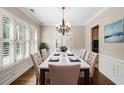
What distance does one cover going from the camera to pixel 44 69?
2686 mm

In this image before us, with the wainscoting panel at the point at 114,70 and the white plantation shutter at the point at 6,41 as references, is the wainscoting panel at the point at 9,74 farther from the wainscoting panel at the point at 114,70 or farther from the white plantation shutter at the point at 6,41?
the wainscoting panel at the point at 114,70

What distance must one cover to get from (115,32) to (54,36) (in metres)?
5.82

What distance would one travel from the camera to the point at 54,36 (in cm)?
930

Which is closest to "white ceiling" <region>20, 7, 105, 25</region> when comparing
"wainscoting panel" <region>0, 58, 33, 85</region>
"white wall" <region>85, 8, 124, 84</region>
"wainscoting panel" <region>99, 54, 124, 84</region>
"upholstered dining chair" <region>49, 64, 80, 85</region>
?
"white wall" <region>85, 8, 124, 84</region>

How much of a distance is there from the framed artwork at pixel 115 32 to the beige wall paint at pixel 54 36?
4690 millimetres

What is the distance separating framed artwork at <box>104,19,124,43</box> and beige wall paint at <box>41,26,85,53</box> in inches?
185

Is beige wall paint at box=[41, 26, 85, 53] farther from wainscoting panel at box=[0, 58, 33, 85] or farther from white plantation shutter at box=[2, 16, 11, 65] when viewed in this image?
white plantation shutter at box=[2, 16, 11, 65]

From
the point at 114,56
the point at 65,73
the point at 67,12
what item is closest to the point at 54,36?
the point at 67,12

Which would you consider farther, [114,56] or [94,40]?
[94,40]

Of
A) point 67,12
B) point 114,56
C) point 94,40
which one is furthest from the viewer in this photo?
point 94,40

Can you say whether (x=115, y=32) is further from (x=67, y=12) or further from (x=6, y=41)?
(x=6, y=41)

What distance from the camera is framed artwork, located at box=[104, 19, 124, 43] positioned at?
140 inches

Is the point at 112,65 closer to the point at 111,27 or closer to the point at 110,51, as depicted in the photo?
the point at 110,51
